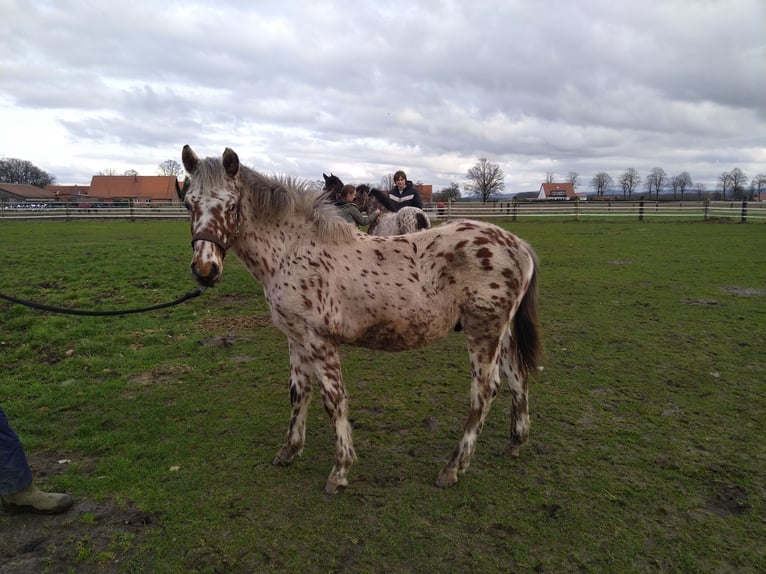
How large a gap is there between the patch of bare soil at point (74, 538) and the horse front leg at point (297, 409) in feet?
3.60

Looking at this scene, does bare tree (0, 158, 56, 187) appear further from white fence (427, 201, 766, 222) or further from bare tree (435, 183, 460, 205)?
white fence (427, 201, 766, 222)

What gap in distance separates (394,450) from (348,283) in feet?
5.23

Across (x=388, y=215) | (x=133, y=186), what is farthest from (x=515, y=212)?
(x=133, y=186)

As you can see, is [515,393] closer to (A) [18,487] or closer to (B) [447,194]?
(A) [18,487]

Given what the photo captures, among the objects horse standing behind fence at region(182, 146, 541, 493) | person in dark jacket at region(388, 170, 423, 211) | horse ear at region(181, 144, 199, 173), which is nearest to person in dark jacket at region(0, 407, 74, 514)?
horse standing behind fence at region(182, 146, 541, 493)

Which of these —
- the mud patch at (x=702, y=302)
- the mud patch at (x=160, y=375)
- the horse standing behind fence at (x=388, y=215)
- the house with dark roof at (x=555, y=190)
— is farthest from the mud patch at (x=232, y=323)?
the house with dark roof at (x=555, y=190)

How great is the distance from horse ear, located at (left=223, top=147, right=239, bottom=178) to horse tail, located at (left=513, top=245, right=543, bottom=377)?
254 cm

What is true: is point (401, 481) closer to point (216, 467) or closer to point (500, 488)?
point (500, 488)

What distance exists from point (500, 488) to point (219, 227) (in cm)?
287

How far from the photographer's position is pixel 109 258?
12922 millimetres

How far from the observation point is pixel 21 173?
299 feet

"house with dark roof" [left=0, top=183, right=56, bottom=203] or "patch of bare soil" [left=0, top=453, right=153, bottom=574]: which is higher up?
"house with dark roof" [left=0, top=183, right=56, bottom=203]

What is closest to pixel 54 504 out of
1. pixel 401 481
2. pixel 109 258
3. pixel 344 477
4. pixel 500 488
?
pixel 344 477

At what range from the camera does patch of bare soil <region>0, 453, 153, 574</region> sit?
2.79m
